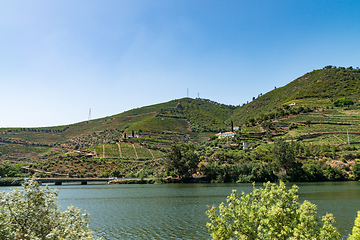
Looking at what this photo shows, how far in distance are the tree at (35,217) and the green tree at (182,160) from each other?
79.5 metres

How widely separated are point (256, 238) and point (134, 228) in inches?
805

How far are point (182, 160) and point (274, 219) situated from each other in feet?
268

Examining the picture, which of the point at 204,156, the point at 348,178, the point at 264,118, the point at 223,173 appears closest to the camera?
the point at 348,178

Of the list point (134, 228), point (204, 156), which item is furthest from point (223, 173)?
point (134, 228)

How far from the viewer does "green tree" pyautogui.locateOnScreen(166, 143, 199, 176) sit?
90181mm

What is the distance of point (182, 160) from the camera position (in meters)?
92.1

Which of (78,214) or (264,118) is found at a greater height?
(264,118)

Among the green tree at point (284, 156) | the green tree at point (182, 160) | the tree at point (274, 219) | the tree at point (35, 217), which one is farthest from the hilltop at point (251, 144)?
the tree at point (35, 217)

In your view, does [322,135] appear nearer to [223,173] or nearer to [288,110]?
[288,110]

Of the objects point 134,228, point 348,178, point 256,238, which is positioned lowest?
point 348,178

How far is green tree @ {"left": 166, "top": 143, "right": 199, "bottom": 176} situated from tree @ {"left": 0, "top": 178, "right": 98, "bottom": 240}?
261ft

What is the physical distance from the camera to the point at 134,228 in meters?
28.7

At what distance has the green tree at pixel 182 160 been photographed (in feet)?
296

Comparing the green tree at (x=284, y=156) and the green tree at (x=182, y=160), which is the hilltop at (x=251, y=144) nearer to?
the green tree at (x=182, y=160)
